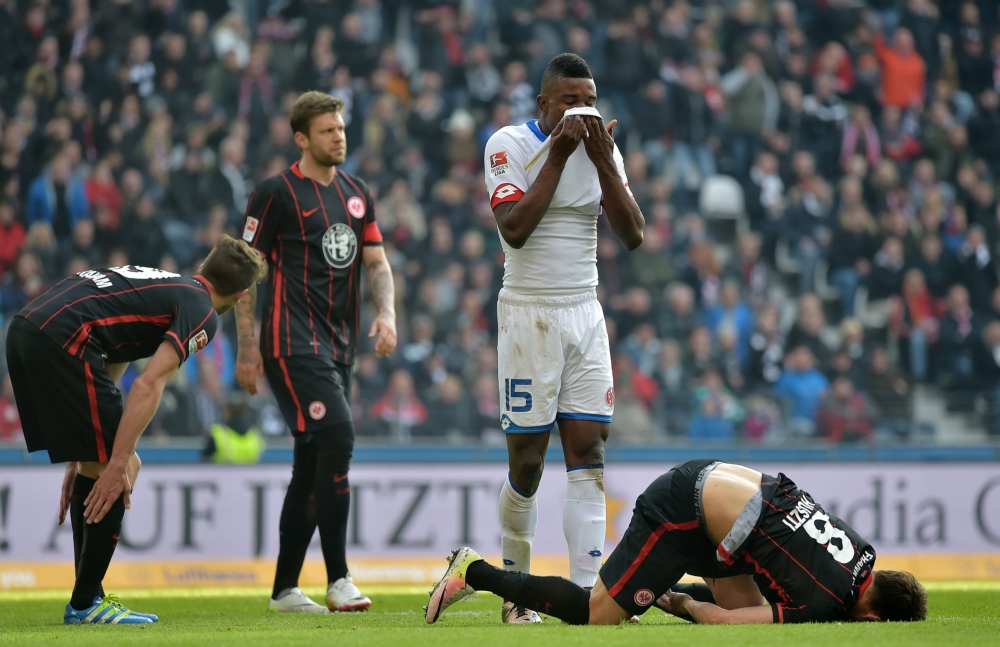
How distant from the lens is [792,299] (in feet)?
55.0

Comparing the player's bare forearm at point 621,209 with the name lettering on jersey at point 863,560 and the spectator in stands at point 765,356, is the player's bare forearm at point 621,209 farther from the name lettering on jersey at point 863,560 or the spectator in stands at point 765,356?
the spectator in stands at point 765,356

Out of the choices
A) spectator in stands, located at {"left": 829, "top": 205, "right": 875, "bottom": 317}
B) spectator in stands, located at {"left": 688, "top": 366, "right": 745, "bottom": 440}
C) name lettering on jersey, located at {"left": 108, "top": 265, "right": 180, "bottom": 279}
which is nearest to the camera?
name lettering on jersey, located at {"left": 108, "top": 265, "right": 180, "bottom": 279}

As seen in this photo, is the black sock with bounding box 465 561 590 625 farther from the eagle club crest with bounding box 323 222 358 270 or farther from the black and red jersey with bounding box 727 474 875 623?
the eagle club crest with bounding box 323 222 358 270

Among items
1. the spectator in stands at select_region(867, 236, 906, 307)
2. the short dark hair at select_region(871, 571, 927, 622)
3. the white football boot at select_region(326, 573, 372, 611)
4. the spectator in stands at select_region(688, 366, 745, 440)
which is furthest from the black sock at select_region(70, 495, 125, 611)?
the spectator in stands at select_region(867, 236, 906, 307)

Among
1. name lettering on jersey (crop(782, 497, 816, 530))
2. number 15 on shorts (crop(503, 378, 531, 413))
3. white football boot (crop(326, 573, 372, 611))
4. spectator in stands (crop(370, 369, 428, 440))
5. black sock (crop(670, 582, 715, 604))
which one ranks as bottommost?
white football boot (crop(326, 573, 372, 611))

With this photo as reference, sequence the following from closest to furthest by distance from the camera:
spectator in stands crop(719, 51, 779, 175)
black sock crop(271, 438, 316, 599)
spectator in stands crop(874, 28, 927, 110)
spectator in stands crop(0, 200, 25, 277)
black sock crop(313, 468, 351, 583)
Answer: black sock crop(313, 468, 351, 583) < black sock crop(271, 438, 316, 599) < spectator in stands crop(0, 200, 25, 277) < spectator in stands crop(719, 51, 779, 175) < spectator in stands crop(874, 28, 927, 110)

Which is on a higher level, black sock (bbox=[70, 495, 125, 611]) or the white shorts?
the white shorts

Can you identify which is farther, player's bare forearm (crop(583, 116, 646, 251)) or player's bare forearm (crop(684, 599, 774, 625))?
player's bare forearm (crop(583, 116, 646, 251))

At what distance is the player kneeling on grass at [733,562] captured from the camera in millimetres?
5094

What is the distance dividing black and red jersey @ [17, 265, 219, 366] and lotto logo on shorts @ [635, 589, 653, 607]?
7.47 ft

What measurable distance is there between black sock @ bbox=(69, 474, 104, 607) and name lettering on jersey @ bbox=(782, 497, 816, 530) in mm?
3286

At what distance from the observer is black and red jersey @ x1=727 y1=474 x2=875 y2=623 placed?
16.7 ft

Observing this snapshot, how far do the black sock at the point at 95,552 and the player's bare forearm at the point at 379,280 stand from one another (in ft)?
6.26

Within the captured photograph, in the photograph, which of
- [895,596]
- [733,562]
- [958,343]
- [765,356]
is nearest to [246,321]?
[733,562]
